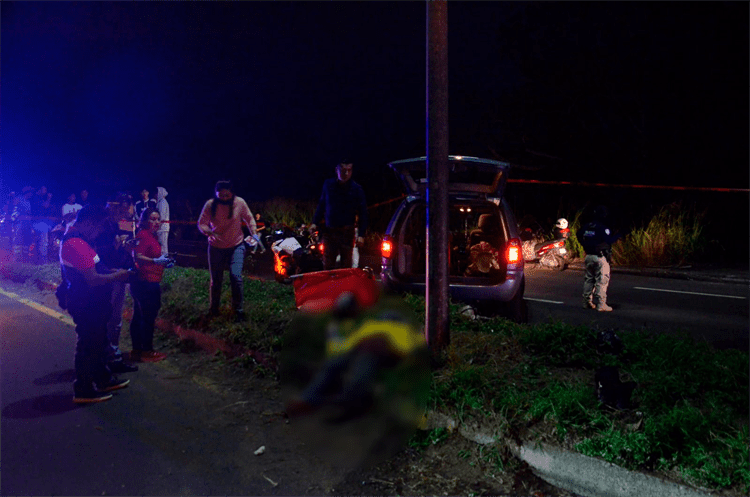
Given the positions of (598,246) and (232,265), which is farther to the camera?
(598,246)

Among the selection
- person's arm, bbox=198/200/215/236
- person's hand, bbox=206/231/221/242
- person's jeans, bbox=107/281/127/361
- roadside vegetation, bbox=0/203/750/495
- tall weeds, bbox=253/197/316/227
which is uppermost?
tall weeds, bbox=253/197/316/227

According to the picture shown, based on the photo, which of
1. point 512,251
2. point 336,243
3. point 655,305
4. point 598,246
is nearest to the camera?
point 512,251

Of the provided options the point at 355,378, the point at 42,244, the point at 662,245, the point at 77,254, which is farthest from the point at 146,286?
the point at 662,245

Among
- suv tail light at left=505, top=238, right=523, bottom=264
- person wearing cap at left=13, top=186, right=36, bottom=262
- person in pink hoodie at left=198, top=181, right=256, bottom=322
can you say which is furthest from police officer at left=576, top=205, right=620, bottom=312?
person wearing cap at left=13, top=186, right=36, bottom=262

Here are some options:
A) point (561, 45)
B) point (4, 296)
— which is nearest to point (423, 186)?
point (4, 296)

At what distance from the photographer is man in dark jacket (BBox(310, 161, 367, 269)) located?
7781 millimetres

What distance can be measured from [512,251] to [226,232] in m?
3.39

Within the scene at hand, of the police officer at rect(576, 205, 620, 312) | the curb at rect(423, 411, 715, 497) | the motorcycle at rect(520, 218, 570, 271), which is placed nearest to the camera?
the curb at rect(423, 411, 715, 497)

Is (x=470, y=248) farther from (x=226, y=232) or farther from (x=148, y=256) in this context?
(x=148, y=256)

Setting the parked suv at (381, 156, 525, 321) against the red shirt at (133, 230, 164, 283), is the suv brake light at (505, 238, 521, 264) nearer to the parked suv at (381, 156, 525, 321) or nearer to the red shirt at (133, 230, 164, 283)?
the parked suv at (381, 156, 525, 321)

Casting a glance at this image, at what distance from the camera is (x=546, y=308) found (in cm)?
942

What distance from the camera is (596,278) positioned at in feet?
29.4

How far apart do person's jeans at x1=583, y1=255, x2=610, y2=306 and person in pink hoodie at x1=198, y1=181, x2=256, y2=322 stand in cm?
480

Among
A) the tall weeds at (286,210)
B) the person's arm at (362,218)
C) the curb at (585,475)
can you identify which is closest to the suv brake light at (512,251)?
the person's arm at (362,218)
